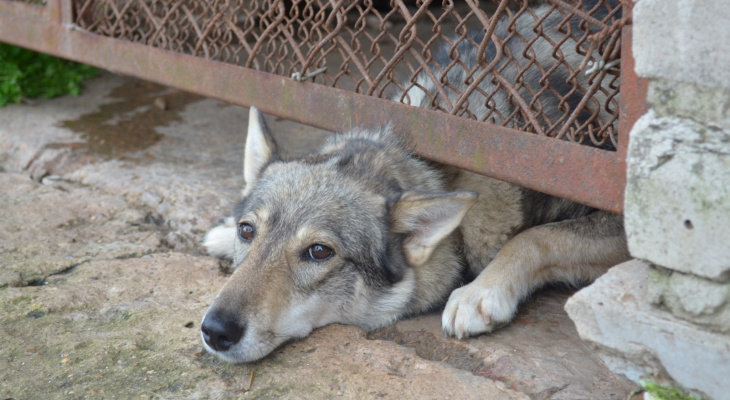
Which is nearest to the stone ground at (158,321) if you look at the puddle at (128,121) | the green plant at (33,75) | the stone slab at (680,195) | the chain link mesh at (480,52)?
the puddle at (128,121)

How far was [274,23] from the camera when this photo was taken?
3879 mm

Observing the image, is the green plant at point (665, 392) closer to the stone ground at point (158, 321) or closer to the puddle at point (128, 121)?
the stone ground at point (158, 321)

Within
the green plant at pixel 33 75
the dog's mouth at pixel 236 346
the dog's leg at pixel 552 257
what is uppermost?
the dog's leg at pixel 552 257

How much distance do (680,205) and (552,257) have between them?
1487 mm

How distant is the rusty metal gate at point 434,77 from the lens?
8.46 ft

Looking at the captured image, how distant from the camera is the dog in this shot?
289cm

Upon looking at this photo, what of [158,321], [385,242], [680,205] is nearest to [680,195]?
[680,205]

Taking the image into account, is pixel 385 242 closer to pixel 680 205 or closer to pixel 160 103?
pixel 680 205

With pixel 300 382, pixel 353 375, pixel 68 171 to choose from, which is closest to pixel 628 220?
pixel 353 375

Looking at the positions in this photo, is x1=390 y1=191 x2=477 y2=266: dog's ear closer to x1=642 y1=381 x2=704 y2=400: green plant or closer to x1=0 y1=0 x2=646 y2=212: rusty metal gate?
x1=0 y1=0 x2=646 y2=212: rusty metal gate

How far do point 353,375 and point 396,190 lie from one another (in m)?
1.09

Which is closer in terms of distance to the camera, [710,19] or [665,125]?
[710,19]

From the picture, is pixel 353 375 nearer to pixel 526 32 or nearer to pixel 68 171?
pixel 526 32

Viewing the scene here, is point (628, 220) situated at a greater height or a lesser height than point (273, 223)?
greater
